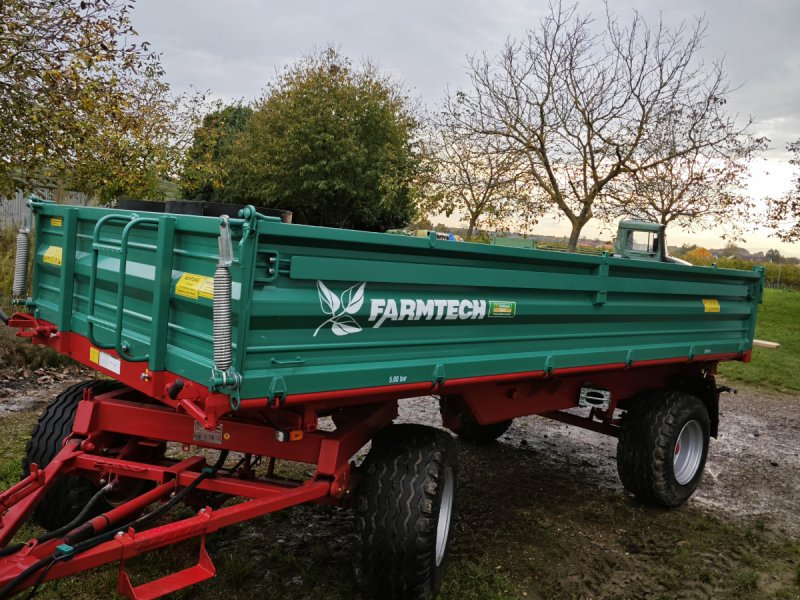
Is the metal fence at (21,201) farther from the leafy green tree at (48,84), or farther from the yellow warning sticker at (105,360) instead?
the yellow warning sticker at (105,360)

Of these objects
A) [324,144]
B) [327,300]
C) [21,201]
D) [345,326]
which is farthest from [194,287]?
[324,144]

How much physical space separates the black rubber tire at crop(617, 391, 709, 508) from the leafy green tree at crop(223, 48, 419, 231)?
2079cm

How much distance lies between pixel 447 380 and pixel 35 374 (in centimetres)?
611

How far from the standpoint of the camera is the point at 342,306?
2.95m

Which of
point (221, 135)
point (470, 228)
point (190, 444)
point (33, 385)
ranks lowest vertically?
point (33, 385)

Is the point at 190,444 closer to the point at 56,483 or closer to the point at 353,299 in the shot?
the point at 56,483

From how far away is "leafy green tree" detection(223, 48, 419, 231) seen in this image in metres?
26.2

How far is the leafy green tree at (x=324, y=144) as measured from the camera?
2625 centimetres

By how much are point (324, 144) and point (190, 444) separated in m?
24.0

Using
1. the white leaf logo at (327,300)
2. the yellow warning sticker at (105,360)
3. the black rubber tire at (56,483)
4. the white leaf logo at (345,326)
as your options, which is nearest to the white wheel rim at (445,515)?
the white leaf logo at (345,326)

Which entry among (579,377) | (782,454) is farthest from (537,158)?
(579,377)

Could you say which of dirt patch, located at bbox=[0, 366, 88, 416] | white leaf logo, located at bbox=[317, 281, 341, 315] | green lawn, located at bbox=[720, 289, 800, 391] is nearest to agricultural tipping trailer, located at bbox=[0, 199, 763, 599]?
white leaf logo, located at bbox=[317, 281, 341, 315]

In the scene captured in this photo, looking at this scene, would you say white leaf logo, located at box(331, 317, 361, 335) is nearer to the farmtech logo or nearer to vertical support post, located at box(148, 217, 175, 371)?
the farmtech logo

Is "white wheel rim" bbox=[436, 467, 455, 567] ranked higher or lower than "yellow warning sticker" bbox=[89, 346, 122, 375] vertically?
lower
